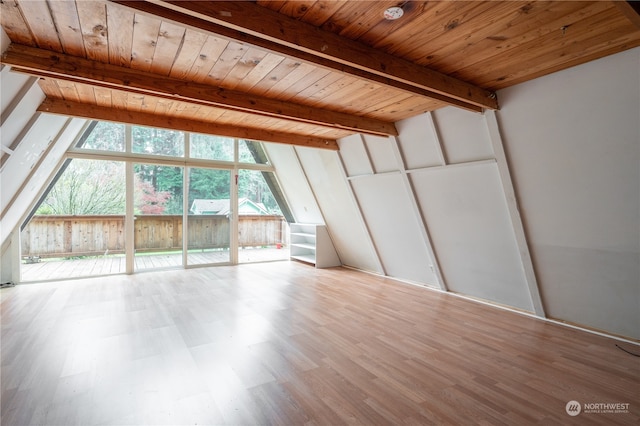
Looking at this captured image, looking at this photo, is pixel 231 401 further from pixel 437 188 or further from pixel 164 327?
pixel 437 188

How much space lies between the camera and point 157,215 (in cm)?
614

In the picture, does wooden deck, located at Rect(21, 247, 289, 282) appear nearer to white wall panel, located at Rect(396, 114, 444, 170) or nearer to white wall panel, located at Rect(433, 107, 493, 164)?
white wall panel, located at Rect(396, 114, 444, 170)

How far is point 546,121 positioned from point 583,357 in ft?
6.72

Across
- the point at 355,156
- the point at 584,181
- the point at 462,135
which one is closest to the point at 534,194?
the point at 584,181

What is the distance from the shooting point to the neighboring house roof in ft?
21.4

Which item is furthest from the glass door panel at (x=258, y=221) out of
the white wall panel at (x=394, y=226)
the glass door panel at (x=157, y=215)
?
the white wall panel at (x=394, y=226)

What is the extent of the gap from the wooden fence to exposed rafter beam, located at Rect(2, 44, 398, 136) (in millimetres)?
3654

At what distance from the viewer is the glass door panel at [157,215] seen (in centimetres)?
599

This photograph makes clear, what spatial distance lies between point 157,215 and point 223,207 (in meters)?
1.26

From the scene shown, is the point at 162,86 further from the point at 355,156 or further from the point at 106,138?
the point at 106,138

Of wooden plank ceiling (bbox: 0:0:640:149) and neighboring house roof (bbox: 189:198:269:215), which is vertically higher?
wooden plank ceiling (bbox: 0:0:640:149)

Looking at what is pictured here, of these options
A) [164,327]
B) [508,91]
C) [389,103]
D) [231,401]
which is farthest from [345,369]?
[508,91]

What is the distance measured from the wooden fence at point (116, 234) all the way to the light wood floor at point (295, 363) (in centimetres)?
126
